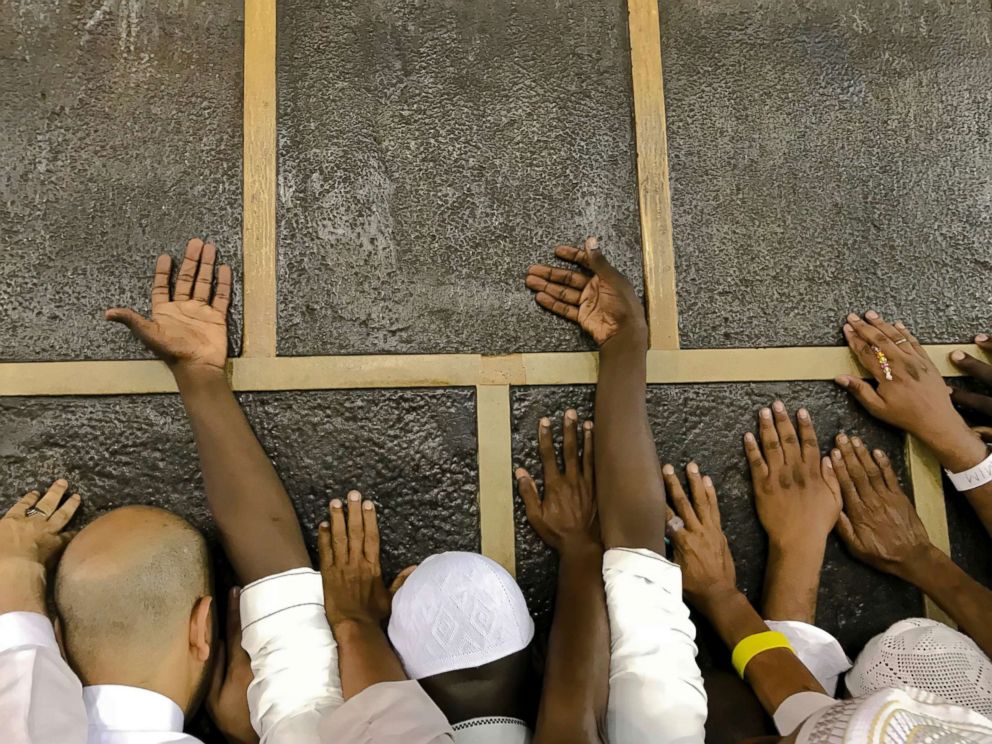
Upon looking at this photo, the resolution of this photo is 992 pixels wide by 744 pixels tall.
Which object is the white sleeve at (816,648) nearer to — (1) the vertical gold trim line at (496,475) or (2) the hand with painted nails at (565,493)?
(2) the hand with painted nails at (565,493)

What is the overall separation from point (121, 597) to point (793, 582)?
135 centimetres

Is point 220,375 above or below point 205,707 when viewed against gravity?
above

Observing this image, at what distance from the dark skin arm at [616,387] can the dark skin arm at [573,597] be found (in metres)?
0.06

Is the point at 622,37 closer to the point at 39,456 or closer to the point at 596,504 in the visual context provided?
the point at 596,504

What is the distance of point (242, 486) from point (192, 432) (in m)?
0.20

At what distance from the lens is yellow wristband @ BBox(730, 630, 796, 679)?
145 cm

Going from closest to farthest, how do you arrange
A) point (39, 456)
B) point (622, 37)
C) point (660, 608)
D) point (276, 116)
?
point (660, 608)
point (39, 456)
point (276, 116)
point (622, 37)

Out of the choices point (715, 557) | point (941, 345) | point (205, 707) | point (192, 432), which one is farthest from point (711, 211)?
point (205, 707)

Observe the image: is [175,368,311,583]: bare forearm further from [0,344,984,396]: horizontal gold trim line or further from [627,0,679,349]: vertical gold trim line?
[627,0,679,349]: vertical gold trim line

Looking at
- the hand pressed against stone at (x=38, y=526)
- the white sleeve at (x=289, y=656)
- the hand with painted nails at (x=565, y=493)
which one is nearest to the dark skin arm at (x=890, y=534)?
the hand with painted nails at (x=565, y=493)

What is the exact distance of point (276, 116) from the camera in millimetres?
1633

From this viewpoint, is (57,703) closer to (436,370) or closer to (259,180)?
(436,370)

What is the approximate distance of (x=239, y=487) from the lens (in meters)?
1.45

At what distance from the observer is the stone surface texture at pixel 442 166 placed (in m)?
1.62
